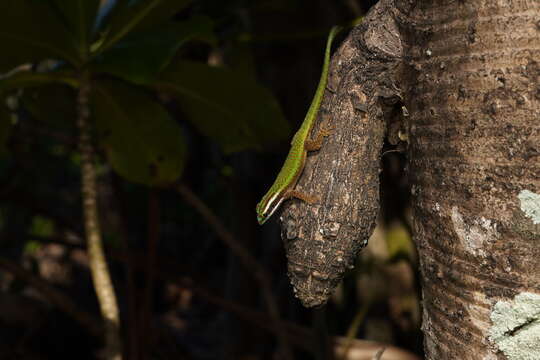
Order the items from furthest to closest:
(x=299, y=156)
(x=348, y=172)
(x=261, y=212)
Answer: (x=261, y=212) < (x=299, y=156) < (x=348, y=172)

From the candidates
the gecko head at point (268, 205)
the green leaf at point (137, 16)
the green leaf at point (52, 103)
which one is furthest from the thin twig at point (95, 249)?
the gecko head at point (268, 205)

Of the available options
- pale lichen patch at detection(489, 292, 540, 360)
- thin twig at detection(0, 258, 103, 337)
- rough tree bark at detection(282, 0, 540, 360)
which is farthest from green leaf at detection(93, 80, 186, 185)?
pale lichen patch at detection(489, 292, 540, 360)

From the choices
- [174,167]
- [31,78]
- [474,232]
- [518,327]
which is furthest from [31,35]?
[518,327]

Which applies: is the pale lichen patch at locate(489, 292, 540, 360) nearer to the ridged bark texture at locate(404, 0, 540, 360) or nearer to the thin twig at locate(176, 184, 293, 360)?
the ridged bark texture at locate(404, 0, 540, 360)

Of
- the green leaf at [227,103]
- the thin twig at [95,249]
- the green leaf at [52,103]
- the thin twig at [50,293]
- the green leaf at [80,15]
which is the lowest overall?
the thin twig at [50,293]

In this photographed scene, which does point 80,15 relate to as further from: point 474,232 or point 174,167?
point 474,232

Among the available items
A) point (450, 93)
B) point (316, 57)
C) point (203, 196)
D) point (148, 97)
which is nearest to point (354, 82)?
point (450, 93)

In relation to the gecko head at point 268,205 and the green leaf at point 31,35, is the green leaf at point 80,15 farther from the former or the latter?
the gecko head at point 268,205

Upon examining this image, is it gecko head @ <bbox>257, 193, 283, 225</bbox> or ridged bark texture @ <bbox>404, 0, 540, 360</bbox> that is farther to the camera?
gecko head @ <bbox>257, 193, 283, 225</bbox>
